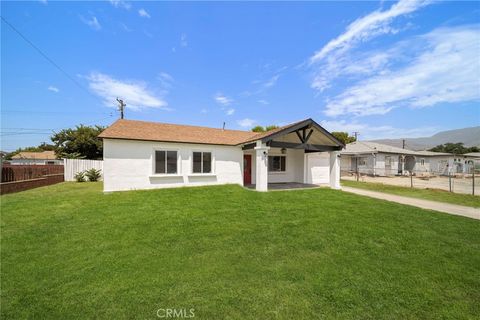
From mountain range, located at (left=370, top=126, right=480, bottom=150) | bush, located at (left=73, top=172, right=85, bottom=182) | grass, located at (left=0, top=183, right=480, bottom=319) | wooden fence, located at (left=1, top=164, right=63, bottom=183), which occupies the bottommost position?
grass, located at (left=0, top=183, right=480, bottom=319)

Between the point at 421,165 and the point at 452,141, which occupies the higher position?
the point at 452,141

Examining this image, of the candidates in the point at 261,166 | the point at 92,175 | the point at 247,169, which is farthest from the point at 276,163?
the point at 92,175

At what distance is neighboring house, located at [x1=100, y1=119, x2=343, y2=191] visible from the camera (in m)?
11.4

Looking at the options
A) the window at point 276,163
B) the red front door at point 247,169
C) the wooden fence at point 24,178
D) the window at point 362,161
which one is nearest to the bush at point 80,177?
the wooden fence at point 24,178

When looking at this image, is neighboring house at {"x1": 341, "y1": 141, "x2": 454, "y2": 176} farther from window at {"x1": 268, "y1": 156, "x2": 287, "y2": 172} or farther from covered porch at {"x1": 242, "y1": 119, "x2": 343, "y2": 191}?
window at {"x1": 268, "y1": 156, "x2": 287, "y2": 172}

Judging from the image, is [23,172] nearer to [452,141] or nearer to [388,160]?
[388,160]

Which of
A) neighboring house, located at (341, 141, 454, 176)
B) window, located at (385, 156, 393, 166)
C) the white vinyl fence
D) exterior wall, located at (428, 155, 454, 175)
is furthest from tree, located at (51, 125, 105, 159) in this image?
exterior wall, located at (428, 155, 454, 175)

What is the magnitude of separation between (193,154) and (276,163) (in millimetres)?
6962

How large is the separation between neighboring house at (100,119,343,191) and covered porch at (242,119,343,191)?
0.19ft

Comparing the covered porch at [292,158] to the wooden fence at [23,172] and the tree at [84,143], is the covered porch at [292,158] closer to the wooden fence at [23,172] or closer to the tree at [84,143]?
the wooden fence at [23,172]

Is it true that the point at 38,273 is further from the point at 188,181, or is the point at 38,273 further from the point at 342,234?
the point at 188,181

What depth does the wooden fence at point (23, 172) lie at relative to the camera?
13.2 meters

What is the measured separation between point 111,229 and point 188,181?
21.8 ft

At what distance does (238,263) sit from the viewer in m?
4.46
